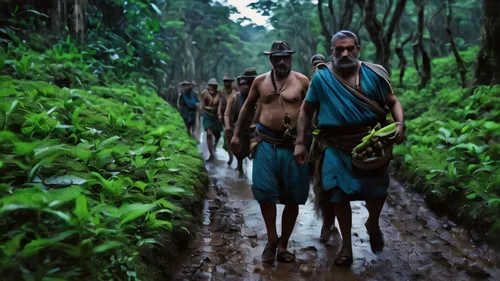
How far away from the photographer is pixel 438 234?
5.50 meters

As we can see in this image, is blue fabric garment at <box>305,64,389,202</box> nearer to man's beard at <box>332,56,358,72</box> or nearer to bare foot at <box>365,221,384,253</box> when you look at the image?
man's beard at <box>332,56,358,72</box>

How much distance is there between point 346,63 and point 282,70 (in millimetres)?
765

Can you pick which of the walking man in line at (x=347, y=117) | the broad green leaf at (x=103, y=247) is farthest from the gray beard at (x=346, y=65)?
the broad green leaf at (x=103, y=247)

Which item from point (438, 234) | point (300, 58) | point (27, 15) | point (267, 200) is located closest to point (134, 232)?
point (267, 200)

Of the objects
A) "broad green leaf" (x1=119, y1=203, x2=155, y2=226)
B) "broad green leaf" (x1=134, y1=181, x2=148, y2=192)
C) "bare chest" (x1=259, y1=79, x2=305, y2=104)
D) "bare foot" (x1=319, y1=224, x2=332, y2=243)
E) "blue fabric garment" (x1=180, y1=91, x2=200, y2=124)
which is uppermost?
"bare chest" (x1=259, y1=79, x2=305, y2=104)

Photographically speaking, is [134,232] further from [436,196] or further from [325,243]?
[436,196]

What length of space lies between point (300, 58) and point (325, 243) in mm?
34594

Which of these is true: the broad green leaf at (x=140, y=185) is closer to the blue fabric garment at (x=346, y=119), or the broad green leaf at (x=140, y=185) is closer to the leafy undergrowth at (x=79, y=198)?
the leafy undergrowth at (x=79, y=198)

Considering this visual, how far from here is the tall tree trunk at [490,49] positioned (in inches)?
384

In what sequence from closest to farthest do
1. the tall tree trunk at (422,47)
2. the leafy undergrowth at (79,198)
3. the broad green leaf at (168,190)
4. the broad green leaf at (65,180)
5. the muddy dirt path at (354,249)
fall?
the leafy undergrowth at (79,198) → the broad green leaf at (65,180) → the muddy dirt path at (354,249) → the broad green leaf at (168,190) → the tall tree trunk at (422,47)

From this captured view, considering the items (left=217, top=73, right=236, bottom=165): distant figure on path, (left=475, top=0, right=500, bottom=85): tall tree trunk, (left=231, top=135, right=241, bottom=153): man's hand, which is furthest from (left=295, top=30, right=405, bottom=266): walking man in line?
(left=217, top=73, right=236, bottom=165): distant figure on path

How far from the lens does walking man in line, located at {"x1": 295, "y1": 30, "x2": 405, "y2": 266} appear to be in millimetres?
4320

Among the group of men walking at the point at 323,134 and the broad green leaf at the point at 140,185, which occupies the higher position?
the group of men walking at the point at 323,134

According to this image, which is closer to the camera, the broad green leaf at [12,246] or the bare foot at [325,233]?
the broad green leaf at [12,246]
